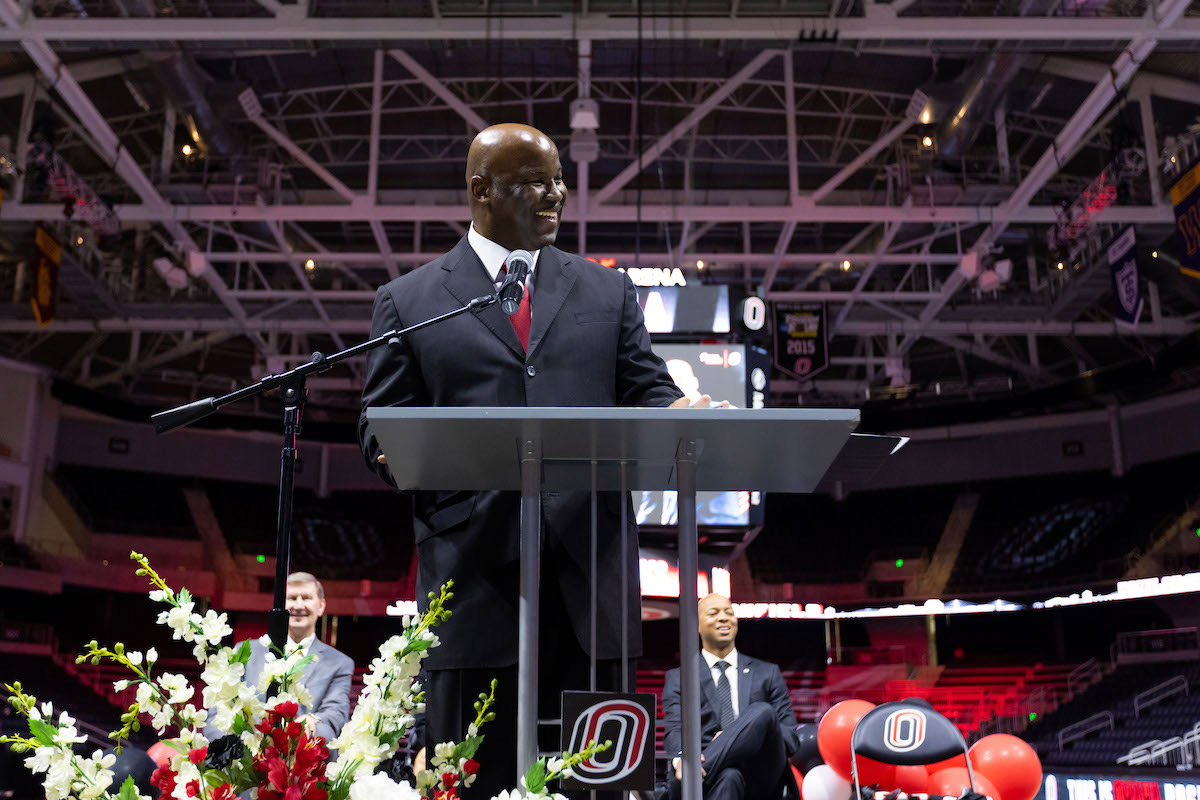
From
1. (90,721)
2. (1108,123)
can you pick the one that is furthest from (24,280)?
(1108,123)

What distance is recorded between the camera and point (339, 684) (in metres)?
4.60

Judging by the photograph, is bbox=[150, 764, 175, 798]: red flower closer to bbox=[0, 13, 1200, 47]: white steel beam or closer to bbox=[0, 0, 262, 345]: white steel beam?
bbox=[0, 13, 1200, 47]: white steel beam

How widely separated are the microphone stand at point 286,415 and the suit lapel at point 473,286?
0.05 metres

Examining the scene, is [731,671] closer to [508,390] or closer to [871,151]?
[508,390]

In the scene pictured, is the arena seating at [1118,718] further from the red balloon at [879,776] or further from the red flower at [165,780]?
the red flower at [165,780]

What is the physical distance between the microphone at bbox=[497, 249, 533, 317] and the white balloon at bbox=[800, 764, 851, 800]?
5.15 meters

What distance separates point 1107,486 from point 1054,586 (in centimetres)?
256

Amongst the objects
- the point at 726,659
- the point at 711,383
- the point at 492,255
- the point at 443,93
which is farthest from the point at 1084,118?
the point at 492,255

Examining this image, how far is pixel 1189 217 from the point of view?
29.7 ft

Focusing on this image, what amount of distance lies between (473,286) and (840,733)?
4.88 m

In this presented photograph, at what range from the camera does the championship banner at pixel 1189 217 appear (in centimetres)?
881

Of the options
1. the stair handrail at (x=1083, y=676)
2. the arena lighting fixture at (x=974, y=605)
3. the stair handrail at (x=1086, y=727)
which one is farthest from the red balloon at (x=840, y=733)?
the stair handrail at (x=1083, y=676)

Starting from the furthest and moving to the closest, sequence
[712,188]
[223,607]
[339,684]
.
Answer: [223,607] → [712,188] → [339,684]

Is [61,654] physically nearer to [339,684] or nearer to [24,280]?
[24,280]
